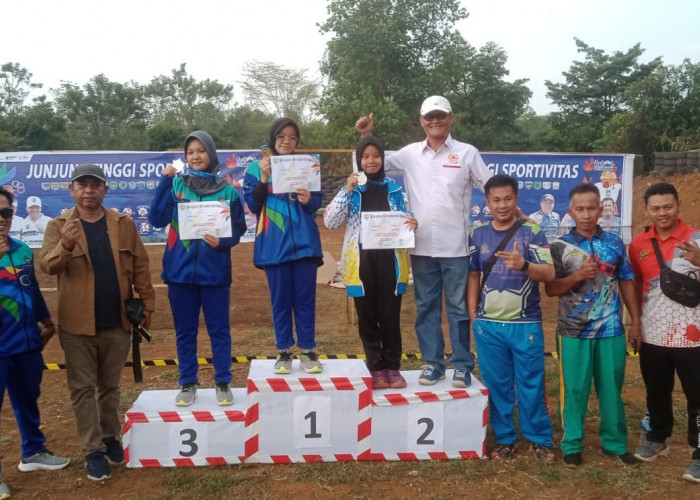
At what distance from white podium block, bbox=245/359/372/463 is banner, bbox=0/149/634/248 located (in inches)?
177

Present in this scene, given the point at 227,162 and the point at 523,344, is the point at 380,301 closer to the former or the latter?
the point at 523,344

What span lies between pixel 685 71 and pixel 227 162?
77.3ft

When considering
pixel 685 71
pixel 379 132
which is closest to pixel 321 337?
pixel 379 132

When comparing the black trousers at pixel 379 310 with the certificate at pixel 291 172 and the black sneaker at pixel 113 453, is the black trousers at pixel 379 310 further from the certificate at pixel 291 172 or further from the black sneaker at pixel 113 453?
the black sneaker at pixel 113 453

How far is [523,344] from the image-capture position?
417 cm

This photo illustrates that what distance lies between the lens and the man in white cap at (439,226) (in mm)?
4488

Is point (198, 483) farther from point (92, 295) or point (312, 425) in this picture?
point (92, 295)

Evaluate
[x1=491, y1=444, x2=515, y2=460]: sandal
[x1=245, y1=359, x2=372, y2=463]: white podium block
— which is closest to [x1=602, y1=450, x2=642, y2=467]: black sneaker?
[x1=491, y1=444, x2=515, y2=460]: sandal

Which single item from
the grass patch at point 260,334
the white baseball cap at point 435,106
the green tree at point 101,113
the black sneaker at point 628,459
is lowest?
the black sneaker at point 628,459

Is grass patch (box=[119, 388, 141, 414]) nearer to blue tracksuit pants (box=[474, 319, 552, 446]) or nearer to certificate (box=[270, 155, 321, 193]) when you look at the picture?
certificate (box=[270, 155, 321, 193])

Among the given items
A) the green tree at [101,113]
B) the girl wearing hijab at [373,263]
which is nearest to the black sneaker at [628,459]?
the girl wearing hijab at [373,263]

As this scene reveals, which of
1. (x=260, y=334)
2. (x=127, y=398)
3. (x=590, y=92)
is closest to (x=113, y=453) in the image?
(x=127, y=398)

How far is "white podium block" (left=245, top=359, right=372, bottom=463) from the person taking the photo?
433 centimetres

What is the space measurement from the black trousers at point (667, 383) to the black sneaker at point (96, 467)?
11.8 feet
